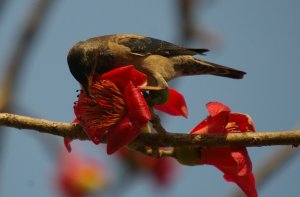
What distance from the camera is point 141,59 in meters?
4.26

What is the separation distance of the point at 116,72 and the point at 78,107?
1.13ft

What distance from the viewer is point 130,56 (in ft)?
13.8

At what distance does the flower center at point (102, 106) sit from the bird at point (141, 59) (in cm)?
38

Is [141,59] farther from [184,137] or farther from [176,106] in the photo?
[184,137]

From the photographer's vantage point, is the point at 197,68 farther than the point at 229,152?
Yes

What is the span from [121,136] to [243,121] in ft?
2.30

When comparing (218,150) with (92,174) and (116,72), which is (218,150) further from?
(92,174)

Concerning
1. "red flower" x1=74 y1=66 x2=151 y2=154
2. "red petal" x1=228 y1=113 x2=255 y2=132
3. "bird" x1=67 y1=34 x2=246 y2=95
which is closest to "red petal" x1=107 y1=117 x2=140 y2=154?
"red flower" x1=74 y1=66 x2=151 y2=154

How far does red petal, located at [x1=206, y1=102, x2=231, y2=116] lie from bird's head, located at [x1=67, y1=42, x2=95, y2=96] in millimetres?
968

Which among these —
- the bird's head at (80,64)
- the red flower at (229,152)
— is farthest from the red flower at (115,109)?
the bird's head at (80,64)

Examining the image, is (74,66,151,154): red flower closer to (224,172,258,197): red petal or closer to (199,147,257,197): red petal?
(199,147,257,197): red petal

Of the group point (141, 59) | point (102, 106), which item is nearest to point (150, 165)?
Result: point (141, 59)

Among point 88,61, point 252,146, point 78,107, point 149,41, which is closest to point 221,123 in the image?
point 252,146

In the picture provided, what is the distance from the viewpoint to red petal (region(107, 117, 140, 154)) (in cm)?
245
